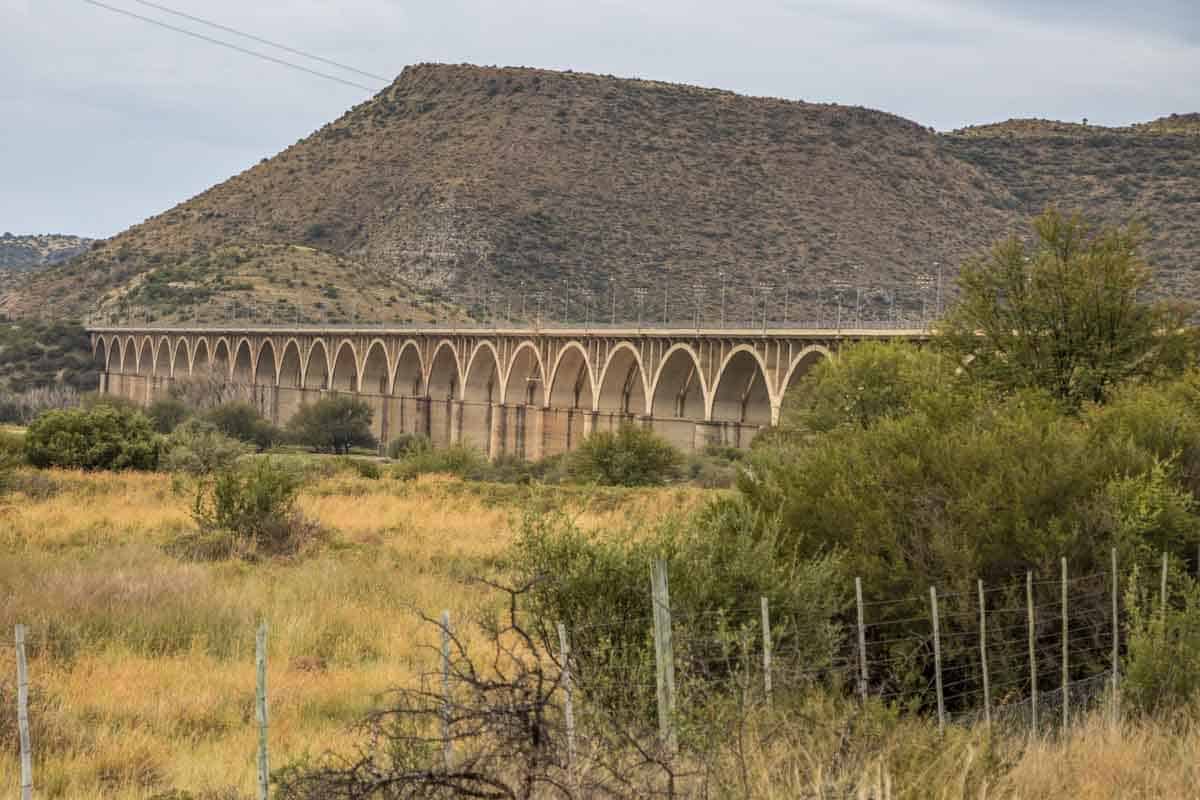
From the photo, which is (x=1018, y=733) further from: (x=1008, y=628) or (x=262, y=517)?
(x=262, y=517)

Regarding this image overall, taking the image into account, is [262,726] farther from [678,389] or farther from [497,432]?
[497,432]

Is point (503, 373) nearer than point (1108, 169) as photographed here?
Yes

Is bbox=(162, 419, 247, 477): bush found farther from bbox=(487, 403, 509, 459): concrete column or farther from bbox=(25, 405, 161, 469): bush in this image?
bbox=(487, 403, 509, 459): concrete column

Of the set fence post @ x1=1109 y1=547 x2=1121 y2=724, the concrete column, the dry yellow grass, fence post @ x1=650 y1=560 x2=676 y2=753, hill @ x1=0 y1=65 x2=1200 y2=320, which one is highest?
hill @ x1=0 y1=65 x2=1200 y2=320

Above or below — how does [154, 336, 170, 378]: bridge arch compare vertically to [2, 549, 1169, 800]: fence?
above

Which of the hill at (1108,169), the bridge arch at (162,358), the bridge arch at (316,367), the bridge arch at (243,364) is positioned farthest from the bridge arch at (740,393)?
the bridge arch at (162,358)

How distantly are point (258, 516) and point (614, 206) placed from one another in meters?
105

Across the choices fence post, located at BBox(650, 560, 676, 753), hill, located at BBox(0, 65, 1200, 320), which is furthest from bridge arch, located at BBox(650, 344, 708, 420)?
fence post, located at BBox(650, 560, 676, 753)

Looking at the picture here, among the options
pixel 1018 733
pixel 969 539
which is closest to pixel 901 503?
pixel 969 539

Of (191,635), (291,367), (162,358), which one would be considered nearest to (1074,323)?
(191,635)

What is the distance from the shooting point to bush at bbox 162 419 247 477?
34812mm

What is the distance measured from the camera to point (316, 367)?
98.3 meters

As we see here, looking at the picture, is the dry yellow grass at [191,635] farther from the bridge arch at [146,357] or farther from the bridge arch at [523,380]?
the bridge arch at [146,357]

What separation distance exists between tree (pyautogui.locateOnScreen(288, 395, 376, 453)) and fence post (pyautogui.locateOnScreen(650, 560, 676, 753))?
7340 cm
